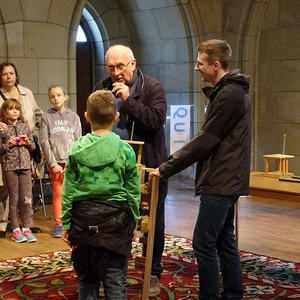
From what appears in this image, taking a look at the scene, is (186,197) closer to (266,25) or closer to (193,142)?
(266,25)

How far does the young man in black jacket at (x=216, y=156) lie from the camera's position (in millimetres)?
3373

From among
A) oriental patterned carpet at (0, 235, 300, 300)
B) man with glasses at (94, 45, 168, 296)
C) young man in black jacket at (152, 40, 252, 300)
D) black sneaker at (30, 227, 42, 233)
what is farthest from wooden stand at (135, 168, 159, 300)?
black sneaker at (30, 227, 42, 233)

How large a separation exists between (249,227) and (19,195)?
7.11 ft

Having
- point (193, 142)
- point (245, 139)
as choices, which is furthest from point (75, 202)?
point (245, 139)

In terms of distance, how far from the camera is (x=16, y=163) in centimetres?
563

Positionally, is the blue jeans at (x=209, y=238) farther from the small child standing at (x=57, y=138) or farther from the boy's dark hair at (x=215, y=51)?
the small child standing at (x=57, y=138)

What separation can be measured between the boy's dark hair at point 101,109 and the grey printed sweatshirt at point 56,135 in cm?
282

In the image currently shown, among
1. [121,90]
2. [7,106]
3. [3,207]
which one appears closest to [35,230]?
[3,207]

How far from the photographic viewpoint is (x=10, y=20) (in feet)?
23.2

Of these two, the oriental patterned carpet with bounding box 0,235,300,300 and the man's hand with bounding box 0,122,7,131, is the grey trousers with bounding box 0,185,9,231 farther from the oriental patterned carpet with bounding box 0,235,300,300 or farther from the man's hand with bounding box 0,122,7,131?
the oriental patterned carpet with bounding box 0,235,300,300

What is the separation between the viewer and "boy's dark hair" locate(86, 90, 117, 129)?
2.99m

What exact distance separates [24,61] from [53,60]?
35cm

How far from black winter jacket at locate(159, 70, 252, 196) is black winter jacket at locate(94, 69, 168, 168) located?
44 cm

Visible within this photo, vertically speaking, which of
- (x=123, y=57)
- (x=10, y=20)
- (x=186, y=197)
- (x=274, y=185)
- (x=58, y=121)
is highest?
(x=10, y=20)
